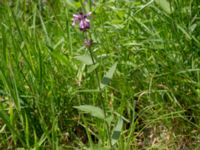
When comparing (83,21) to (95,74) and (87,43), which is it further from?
(95,74)

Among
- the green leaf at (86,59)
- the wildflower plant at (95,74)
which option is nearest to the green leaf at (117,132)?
the wildflower plant at (95,74)

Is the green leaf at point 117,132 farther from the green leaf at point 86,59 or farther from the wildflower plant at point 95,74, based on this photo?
the green leaf at point 86,59

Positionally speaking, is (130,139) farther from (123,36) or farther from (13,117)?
(123,36)

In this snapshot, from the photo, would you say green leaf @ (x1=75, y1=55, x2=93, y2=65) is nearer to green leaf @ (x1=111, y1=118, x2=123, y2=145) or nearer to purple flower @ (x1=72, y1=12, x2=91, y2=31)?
purple flower @ (x1=72, y1=12, x2=91, y2=31)

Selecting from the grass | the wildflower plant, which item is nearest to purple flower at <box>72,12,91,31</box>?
the wildflower plant

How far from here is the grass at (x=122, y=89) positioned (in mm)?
1573

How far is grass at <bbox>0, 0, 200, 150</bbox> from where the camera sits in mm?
1573

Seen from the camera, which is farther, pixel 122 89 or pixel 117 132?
pixel 122 89

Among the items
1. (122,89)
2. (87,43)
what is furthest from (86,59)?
(122,89)

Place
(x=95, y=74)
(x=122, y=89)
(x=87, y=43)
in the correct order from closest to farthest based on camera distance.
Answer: (x=87, y=43)
(x=95, y=74)
(x=122, y=89)

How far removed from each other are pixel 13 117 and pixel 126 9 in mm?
631

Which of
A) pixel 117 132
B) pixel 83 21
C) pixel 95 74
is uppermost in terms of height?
pixel 83 21

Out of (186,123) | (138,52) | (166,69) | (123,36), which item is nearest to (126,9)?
(123,36)

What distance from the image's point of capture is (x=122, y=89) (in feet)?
5.44
